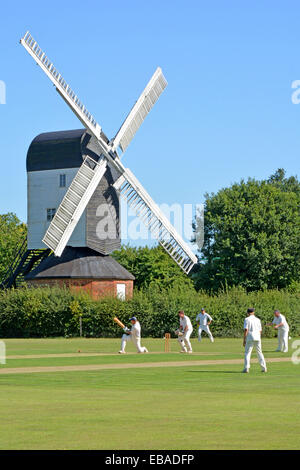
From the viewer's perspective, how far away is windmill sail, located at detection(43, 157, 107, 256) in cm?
6291

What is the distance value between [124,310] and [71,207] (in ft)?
25.2

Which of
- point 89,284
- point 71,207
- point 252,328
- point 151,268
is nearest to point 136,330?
point 252,328

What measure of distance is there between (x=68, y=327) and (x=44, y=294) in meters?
2.72

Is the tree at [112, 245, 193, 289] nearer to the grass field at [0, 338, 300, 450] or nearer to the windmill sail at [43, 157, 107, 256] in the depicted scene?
the windmill sail at [43, 157, 107, 256]

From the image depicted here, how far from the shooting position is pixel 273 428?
14.6 metres

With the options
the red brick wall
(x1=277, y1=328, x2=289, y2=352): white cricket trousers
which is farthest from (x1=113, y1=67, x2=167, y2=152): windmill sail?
(x1=277, y1=328, x2=289, y2=352): white cricket trousers

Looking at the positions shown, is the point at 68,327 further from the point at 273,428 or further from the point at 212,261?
the point at 273,428

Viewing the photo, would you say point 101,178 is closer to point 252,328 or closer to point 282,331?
point 282,331

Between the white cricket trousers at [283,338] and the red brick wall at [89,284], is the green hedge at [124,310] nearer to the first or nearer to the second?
the red brick wall at [89,284]

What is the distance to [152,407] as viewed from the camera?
58.3 feet

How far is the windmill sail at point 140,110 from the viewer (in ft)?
211

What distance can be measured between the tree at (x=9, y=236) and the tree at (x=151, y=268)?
2127 cm

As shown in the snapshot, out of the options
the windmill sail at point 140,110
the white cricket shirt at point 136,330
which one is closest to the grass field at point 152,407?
the white cricket shirt at point 136,330
